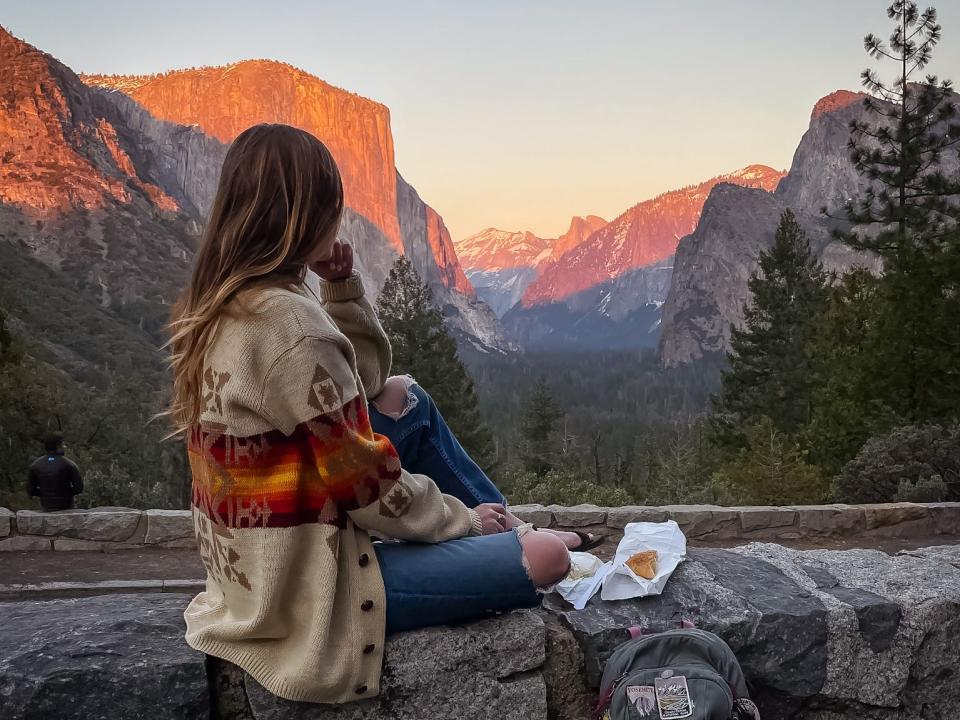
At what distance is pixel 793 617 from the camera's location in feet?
7.52

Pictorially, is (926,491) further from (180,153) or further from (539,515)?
(180,153)

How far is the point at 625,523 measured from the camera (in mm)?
7285

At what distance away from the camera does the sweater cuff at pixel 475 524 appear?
2088 millimetres

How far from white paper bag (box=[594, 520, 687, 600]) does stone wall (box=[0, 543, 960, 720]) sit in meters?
0.04

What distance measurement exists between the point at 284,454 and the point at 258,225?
1.66 feet

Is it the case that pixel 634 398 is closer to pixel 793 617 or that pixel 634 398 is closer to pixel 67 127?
pixel 67 127

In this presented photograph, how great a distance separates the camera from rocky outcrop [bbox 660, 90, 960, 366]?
137 m

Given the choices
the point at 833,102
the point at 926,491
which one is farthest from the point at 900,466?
the point at 833,102

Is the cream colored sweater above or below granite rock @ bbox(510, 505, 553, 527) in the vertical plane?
above

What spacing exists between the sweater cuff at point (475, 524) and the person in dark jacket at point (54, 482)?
599cm

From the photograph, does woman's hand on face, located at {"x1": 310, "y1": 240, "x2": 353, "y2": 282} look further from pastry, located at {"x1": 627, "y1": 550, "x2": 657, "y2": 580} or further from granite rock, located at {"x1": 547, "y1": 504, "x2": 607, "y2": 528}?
granite rock, located at {"x1": 547, "y1": 504, "x2": 607, "y2": 528}

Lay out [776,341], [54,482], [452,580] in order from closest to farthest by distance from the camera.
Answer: [452,580] < [54,482] < [776,341]

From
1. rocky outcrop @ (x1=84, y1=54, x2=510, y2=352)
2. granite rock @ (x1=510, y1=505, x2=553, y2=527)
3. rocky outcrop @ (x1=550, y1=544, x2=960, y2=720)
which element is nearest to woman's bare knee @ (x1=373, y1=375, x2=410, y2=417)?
rocky outcrop @ (x1=550, y1=544, x2=960, y2=720)

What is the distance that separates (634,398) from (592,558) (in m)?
115
